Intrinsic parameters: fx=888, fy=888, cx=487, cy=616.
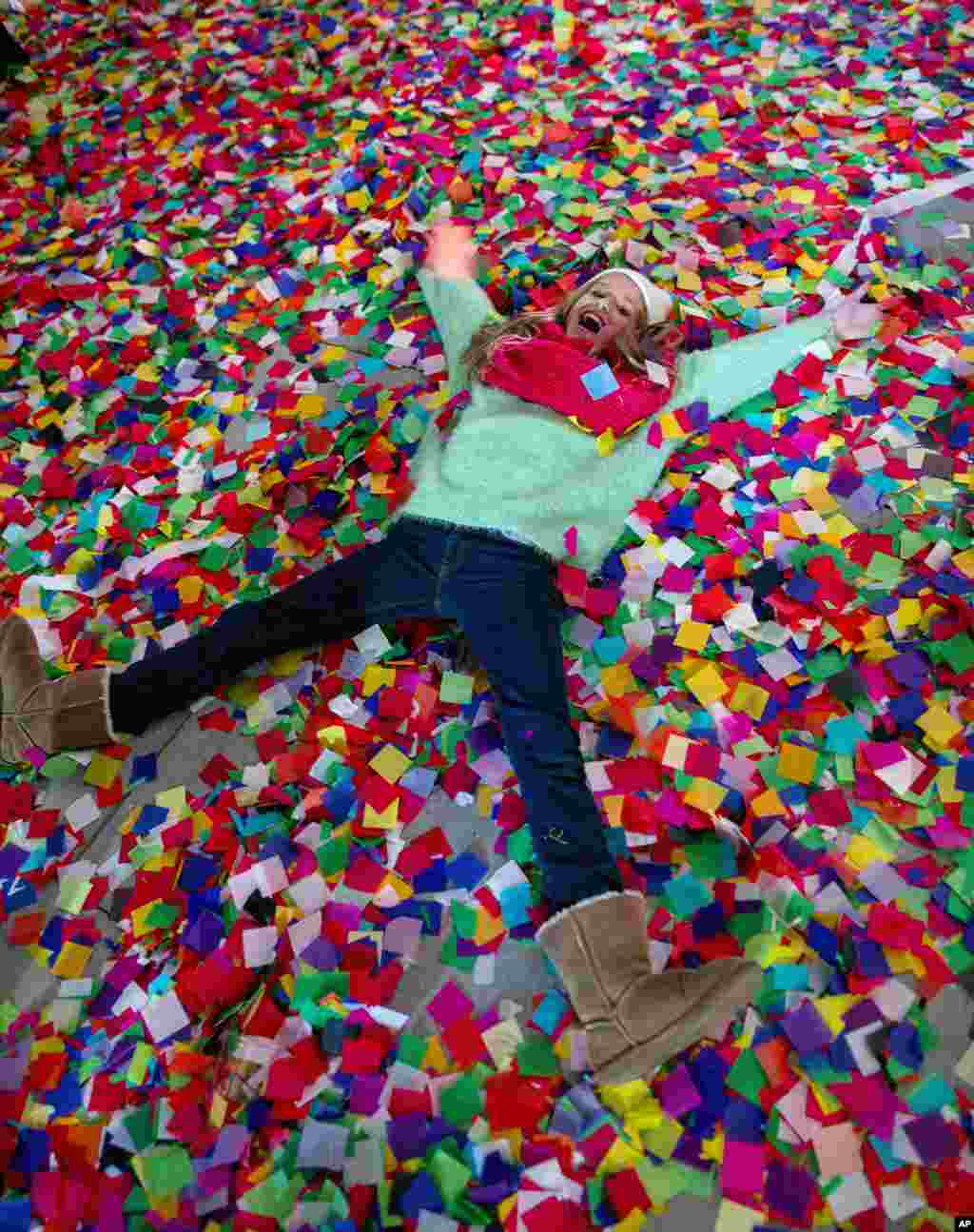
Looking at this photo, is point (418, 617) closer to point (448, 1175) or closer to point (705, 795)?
point (705, 795)

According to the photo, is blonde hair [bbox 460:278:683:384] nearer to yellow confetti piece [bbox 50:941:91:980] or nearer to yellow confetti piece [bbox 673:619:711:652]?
yellow confetti piece [bbox 673:619:711:652]

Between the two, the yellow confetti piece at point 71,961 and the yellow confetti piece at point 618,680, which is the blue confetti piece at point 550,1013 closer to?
the yellow confetti piece at point 618,680

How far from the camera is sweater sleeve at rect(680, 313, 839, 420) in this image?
2213 millimetres

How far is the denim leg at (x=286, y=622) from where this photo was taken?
1.86 m

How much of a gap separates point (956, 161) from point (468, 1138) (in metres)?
3.03

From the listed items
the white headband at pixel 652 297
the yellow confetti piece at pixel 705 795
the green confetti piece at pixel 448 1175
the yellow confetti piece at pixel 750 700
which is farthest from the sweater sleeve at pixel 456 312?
the green confetti piece at pixel 448 1175

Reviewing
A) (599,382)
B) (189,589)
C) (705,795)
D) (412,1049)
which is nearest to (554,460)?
(599,382)

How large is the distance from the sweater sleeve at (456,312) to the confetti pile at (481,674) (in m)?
0.08

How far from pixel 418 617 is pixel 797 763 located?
2.69ft

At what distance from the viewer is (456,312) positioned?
95.2 inches

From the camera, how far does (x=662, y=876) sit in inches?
64.3

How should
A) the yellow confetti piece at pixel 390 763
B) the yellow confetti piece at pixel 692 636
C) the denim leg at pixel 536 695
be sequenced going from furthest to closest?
the yellow confetti piece at pixel 692 636
the yellow confetti piece at pixel 390 763
the denim leg at pixel 536 695

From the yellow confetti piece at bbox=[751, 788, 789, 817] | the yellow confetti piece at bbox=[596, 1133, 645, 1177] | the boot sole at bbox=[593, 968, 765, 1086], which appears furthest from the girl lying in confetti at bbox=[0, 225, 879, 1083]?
the yellow confetti piece at bbox=[751, 788, 789, 817]

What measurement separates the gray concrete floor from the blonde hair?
3.12 feet
